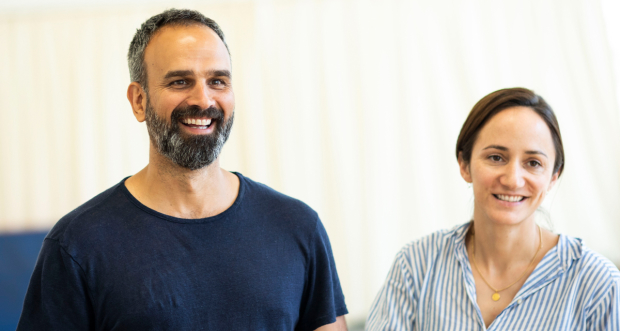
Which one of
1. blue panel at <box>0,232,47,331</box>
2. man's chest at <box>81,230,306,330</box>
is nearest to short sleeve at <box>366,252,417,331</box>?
man's chest at <box>81,230,306,330</box>

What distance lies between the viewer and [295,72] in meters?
3.03

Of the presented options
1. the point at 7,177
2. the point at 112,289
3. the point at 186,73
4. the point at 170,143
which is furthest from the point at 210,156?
the point at 7,177

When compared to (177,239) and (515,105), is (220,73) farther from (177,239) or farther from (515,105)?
(515,105)

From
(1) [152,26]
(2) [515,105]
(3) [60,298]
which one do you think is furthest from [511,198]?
(3) [60,298]

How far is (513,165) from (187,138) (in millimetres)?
941

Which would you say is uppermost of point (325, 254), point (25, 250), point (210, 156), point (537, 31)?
point (537, 31)

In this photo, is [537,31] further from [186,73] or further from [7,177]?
[7,177]

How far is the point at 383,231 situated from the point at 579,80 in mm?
1452

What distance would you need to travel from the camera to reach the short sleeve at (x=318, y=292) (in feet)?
4.74

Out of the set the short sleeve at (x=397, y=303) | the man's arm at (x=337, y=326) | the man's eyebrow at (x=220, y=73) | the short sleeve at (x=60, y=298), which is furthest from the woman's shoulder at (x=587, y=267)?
the short sleeve at (x=60, y=298)

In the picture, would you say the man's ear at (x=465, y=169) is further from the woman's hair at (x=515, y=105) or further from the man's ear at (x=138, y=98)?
the man's ear at (x=138, y=98)

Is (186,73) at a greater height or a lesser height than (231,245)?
greater

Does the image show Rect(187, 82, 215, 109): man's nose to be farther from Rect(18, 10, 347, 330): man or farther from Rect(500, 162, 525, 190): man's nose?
Rect(500, 162, 525, 190): man's nose

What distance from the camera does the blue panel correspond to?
3.04m
